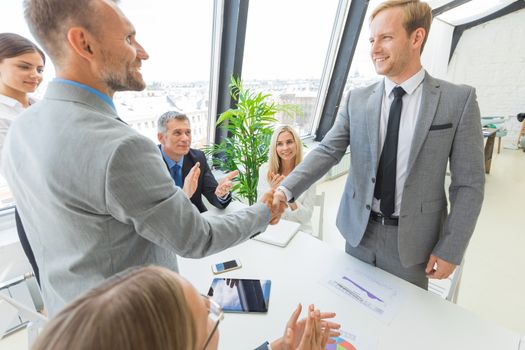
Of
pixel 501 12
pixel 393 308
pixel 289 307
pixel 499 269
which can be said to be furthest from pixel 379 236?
pixel 501 12

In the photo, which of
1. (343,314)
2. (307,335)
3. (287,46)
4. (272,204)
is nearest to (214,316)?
(307,335)

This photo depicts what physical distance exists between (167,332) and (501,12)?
Result: 9830 millimetres

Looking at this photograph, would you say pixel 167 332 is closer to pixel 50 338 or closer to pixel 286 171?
pixel 50 338

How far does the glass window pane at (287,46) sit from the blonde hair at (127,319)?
262cm

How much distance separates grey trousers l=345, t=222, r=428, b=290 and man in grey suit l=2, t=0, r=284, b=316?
3.09ft

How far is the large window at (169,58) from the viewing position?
90.7 inches

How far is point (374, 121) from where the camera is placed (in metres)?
1.35

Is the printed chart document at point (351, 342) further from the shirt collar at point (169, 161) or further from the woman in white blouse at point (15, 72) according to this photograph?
the woman in white blouse at point (15, 72)

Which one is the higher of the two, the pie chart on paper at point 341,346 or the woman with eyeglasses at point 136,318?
the woman with eyeglasses at point 136,318

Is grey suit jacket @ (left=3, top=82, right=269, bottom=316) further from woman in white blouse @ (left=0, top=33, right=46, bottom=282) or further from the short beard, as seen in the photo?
woman in white blouse @ (left=0, top=33, right=46, bottom=282)

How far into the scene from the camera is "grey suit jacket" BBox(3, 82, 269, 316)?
70 centimetres

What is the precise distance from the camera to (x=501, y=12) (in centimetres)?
683

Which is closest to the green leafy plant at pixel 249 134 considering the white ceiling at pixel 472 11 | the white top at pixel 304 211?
the white top at pixel 304 211

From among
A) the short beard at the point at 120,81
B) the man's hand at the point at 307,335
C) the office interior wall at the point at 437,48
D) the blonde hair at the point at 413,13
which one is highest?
the office interior wall at the point at 437,48
